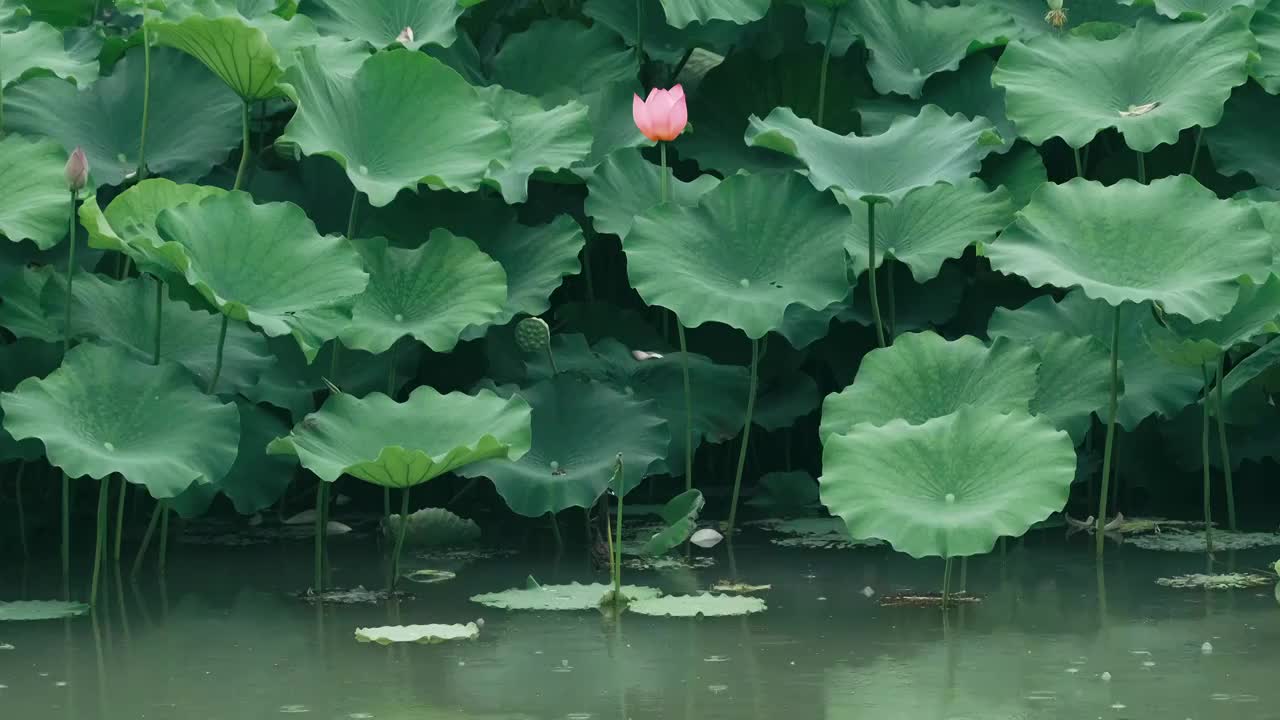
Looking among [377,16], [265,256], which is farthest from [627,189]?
[265,256]

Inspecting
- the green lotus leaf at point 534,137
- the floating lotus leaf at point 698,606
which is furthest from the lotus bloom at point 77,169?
the floating lotus leaf at point 698,606

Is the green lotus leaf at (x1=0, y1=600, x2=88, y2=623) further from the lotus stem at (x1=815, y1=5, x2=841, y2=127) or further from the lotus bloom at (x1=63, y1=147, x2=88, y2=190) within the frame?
the lotus stem at (x1=815, y1=5, x2=841, y2=127)

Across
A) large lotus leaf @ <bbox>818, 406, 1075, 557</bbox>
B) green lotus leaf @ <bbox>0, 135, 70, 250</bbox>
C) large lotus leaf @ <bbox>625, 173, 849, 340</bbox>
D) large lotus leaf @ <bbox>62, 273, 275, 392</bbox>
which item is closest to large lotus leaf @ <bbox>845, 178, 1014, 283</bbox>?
large lotus leaf @ <bbox>625, 173, 849, 340</bbox>

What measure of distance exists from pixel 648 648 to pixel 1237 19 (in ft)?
7.17

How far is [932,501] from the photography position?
9.63 feet

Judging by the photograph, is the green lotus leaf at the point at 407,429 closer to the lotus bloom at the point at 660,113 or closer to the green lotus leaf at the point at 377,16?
the lotus bloom at the point at 660,113

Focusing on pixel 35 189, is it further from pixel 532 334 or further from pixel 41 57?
pixel 532 334

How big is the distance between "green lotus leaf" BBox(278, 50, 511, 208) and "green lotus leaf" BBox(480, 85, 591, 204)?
Result: 109 millimetres

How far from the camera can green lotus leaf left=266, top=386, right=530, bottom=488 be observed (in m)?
3.00

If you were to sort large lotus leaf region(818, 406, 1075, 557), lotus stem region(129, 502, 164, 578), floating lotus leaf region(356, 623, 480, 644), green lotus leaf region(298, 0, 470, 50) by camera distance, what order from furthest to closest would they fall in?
green lotus leaf region(298, 0, 470, 50), lotus stem region(129, 502, 164, 578), large lotus leaf region(818, 406, 1075, 557), floating lotus leaf region(356, 623, 480, 644)

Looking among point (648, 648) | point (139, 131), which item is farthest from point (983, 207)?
point (139, 131)

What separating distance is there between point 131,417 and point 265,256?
1.29ft

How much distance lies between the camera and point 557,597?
303 cm

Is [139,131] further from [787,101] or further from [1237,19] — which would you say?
[1237,19]
